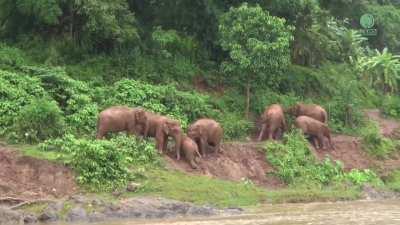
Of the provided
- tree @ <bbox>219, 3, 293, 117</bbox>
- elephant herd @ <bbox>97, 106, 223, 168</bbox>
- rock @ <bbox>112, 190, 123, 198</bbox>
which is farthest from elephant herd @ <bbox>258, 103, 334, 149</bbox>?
rock @ <bbox>112, 190, 123, 198</bbox>

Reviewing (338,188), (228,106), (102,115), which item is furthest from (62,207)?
(228,106)

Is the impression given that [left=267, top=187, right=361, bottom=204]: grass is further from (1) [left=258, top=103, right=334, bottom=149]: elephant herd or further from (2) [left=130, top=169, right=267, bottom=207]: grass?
(1) [left=258, top=103, right=334, bottom=149]: elephant herd

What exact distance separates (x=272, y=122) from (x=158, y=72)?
5017 mm

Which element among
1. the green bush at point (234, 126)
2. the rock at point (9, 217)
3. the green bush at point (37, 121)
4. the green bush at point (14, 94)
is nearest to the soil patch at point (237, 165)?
the green bush at point (234, 126)

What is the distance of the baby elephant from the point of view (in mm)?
31641

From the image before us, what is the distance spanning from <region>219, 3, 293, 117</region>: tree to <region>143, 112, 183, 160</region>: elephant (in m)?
5.78

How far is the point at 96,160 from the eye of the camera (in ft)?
76.0

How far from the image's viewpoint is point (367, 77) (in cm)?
4772

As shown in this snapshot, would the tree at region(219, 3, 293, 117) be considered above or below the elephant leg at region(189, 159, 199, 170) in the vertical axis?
above

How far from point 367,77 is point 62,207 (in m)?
30.0

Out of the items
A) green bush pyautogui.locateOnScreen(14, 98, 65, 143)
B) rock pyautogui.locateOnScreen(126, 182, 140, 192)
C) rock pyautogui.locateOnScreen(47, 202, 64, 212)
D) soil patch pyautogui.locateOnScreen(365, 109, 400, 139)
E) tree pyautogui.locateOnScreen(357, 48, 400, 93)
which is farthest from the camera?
tree pyautogui.locateOnScreen(357, 48, 400, 93)

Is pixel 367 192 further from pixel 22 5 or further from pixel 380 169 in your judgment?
pixel 22 5

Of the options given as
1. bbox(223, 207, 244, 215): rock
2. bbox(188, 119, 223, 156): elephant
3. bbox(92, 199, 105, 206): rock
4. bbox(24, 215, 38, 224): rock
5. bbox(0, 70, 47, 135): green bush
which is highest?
bbox(0, 70, 47, 135): green bush

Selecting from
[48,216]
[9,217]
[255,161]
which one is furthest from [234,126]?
[9,217]
